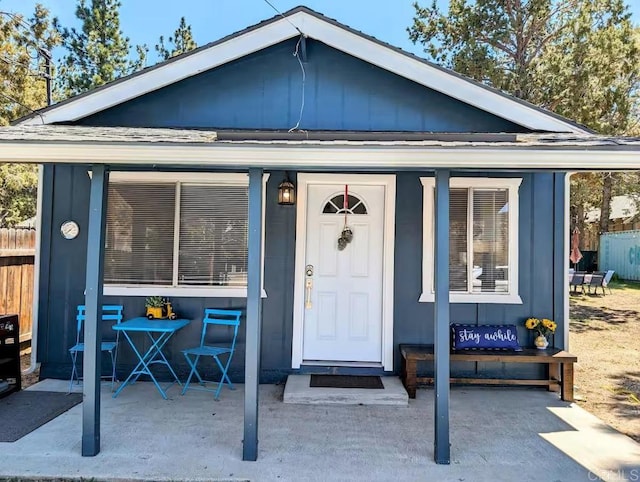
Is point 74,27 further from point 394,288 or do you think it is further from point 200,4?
point 394,288

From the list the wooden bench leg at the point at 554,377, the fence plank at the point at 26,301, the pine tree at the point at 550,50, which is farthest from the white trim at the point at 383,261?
the pine tree at the point at 550,50

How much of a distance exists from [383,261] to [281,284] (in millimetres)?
1188

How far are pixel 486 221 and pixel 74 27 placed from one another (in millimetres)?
14224

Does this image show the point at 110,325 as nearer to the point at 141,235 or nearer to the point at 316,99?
the point at 141,235

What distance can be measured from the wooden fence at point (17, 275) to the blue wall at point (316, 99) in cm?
260

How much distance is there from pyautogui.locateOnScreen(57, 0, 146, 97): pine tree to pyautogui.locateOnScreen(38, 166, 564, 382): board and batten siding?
33.7ft

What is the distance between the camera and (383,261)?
209 inches

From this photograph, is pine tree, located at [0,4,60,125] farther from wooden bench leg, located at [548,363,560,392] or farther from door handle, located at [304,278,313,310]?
wooden bench leg, located at [548,363,560,392]

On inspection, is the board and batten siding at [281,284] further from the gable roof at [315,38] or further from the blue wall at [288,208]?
the gable roof at [315,38]

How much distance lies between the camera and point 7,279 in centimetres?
645

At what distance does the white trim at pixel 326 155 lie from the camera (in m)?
3.22

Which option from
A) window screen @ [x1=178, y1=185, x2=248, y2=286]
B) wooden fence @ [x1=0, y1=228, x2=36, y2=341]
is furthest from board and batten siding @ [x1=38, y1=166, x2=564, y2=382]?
wooden fence @ [x1=0, y1=228, x2=36, y2=341]

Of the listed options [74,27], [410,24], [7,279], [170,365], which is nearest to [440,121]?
[170,365]

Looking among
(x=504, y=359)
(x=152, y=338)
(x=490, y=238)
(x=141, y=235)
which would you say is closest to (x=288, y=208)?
(x=141, y=235)
